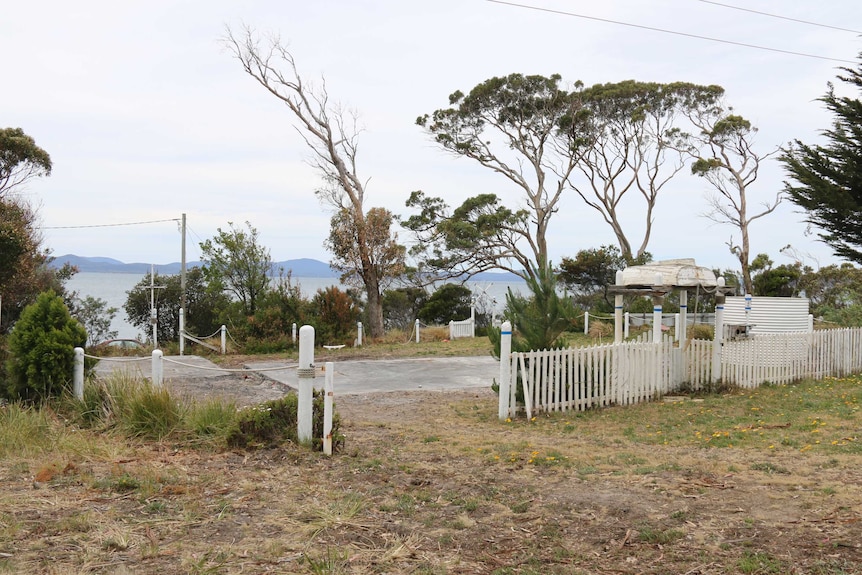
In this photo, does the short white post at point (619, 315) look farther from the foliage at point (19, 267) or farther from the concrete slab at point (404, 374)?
the foliage at point (19, 267)

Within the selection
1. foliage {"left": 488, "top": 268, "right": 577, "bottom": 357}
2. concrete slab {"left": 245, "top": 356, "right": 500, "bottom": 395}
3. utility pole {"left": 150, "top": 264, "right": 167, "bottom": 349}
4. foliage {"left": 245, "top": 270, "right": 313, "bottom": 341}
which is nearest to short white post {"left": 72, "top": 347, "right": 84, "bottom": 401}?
concrete slab {"left": 245, "top": 356, "right": 500, "bottom": 395}

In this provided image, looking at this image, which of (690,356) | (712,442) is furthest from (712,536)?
(690,356)

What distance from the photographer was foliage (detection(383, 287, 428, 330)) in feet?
120

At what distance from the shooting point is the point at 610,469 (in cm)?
673

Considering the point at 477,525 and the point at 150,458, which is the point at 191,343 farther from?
Result: the point at 477,525

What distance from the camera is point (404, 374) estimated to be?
52.3 feet

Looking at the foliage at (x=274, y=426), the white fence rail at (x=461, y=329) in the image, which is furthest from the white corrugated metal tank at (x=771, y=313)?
the foliage at (x=274, y=426)

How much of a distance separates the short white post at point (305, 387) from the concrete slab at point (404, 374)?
4.84 meters

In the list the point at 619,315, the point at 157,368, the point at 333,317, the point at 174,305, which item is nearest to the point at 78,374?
the point at 157,368

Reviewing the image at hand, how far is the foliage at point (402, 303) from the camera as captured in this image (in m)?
36.7

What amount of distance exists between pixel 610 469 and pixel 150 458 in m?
4.27

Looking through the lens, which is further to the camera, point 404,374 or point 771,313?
point 771,313

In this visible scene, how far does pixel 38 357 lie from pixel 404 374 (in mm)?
8135

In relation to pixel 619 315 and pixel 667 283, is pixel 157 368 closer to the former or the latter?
pixel 619 315
